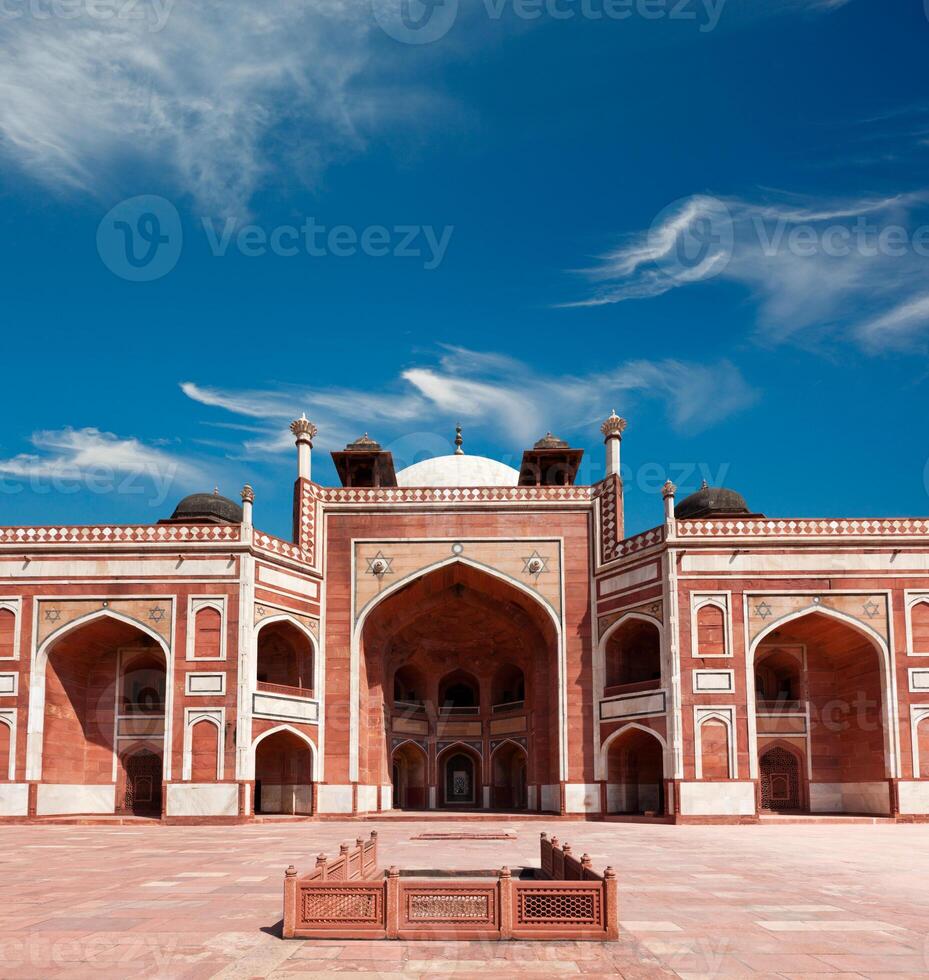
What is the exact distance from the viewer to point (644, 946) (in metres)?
8.49

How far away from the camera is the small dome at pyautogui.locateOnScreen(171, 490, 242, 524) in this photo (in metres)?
34.2

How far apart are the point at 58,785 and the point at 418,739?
1231cm

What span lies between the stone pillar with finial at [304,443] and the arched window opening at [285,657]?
A: 4.47m

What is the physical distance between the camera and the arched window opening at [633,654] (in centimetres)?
2878

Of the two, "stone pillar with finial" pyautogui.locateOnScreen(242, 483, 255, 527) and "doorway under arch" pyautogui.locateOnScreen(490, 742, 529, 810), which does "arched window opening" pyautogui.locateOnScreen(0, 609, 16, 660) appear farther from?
"doorway under arch" pyautogui.locateOnScreen(490, 742, 529, 810)

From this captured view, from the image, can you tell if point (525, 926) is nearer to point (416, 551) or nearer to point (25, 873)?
point (25, 873)

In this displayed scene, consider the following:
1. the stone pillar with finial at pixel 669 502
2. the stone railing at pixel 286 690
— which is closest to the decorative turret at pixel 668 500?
the stone pillar with finial at pixel 669 502

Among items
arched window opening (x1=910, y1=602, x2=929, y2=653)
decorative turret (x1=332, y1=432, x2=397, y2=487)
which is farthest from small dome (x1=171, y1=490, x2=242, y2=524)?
arched window opening (x1=910, y1=602, x2=929, y2=653)

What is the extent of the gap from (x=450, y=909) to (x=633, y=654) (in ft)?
70.7

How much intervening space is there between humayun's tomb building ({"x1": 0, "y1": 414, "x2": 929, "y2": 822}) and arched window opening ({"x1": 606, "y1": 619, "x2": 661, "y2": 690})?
0.22 ft

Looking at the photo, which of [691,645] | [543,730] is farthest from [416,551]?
[691,645]

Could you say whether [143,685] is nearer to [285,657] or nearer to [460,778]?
[285,657]

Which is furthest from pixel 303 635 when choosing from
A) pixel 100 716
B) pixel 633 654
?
pixel 633 654

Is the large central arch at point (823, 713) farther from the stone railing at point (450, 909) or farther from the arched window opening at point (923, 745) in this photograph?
the stone railing at point (450, 909)
